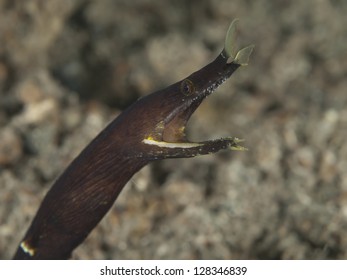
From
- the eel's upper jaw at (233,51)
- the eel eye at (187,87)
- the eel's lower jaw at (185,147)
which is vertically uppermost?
the eel's upper jaw at (233,51)

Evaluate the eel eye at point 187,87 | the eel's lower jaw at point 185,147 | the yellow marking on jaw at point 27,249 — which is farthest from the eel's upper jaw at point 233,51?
the yellow marking on jaw at point 27,249

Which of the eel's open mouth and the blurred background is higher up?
the blurred background

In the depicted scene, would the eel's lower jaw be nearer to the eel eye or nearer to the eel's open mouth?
the eel's open mouth

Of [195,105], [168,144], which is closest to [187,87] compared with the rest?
[195,105]

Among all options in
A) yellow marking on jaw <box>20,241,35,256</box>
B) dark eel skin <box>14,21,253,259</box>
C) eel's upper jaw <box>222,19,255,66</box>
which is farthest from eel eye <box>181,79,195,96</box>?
yellow marking on jaw <box>20,241,35,256</box>

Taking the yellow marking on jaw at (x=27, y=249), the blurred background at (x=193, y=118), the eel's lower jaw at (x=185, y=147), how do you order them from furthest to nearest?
the blurred background at (x=193, y=118) → the yellow marking on jaw at (x=27, y=249) → the eel's lower jaw at (x=185, y=147)

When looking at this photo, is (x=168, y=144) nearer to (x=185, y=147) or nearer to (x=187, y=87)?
(x=185, y=147)

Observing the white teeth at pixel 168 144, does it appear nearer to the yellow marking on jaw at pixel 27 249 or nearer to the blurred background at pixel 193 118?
the yellow marking on jaw at pixel 27 249
